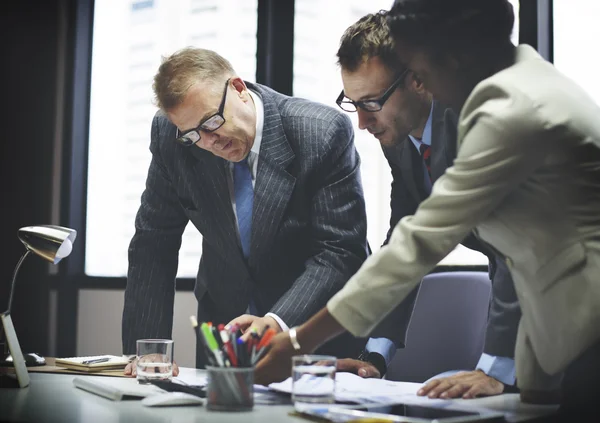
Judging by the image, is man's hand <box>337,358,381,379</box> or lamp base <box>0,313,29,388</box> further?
man's hand <box>337,358,381,379</box>

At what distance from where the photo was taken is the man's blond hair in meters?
1.94

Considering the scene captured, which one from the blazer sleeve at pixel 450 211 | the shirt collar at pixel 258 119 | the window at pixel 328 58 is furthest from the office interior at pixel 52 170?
the blazer sleeve at pixel 450 211

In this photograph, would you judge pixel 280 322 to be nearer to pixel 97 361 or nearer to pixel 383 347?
pixel 383 347

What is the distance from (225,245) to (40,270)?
235 cm

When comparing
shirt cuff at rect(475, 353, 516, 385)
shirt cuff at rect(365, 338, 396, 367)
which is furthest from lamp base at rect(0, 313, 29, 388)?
shirt cuff at rect(475, 353, 516, 385)

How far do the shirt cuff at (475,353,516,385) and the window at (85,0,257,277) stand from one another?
Answer: 2868 millimetres

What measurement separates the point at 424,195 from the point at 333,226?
28cm

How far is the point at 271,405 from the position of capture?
128 cm

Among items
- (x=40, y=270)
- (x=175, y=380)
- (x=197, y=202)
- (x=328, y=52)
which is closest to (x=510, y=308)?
(x=175, y=380)

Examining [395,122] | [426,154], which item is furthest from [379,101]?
[426,154]

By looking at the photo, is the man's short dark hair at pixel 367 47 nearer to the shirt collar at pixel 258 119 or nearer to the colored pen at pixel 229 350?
the shirt collar at pixel 258 119

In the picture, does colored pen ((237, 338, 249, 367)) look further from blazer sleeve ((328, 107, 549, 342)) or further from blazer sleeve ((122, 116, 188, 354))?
blazer sleeve ((122, 116, 188, 354))

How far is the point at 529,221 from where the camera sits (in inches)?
46.8

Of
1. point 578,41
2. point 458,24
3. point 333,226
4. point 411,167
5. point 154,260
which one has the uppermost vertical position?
point 578,41
